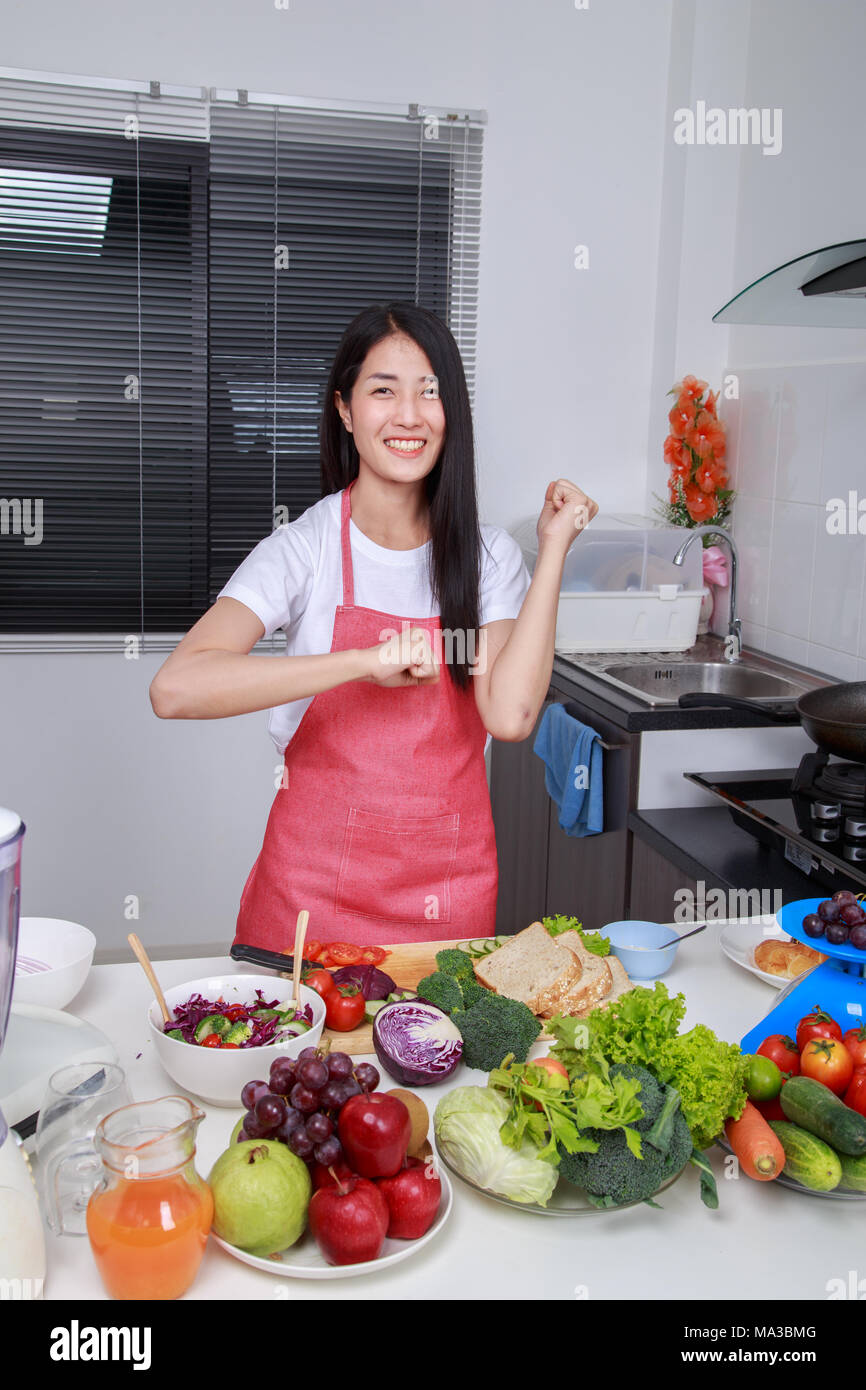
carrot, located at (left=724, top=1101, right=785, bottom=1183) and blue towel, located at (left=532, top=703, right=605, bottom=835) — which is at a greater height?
carrot, located at (left=724, top=1101, right=785, bottom=1183)

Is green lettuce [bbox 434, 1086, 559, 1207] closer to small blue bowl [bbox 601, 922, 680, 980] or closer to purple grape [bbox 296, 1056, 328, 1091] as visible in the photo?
purple grape [bbox 296, 1056, 328, 1091]

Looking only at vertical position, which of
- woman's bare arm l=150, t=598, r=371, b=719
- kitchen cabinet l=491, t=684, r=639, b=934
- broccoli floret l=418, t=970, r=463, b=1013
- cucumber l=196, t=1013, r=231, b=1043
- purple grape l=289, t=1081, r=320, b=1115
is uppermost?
woman's bare arm l=150, t=598, r=371, b=719

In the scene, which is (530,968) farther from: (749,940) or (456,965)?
(749,940)

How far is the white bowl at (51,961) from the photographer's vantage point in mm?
1277

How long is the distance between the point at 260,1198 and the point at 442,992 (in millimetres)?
428

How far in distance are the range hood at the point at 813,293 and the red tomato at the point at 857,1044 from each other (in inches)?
44.1

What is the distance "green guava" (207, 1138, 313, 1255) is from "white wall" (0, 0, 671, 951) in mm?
2536

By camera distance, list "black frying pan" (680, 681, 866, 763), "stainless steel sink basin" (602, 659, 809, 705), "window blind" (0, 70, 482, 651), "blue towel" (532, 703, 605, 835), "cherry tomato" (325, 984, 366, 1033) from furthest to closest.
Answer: "window blind" (0, 70, 482, 651) < "stainless steel sink basin" (602, 659, 809, 705) < "blue towel" (532, 703, 605, 835) < "black frying pan" (680, 681, 866, 763) < "cherry tomato" (325, 984, 366, 1033)

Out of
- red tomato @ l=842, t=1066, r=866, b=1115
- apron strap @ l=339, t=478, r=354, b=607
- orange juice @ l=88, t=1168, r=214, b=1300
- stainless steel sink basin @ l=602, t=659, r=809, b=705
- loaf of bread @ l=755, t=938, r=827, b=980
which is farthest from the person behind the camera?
stainless steel sink basin @ l=602, t=659, r=809, b=705

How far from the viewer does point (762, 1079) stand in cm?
104

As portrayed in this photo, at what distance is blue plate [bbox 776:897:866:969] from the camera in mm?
1155

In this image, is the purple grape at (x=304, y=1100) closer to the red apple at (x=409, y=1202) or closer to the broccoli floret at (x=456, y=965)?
the red apple at (x=409, y=1202)

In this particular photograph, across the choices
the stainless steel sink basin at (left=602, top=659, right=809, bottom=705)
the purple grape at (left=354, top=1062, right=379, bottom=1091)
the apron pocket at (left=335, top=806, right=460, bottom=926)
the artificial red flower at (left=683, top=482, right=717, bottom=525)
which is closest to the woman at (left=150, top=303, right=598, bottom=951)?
the apron pocket at (left=335, top=806, right=460, bottom=926)
